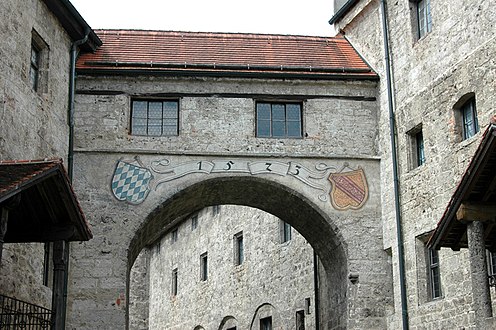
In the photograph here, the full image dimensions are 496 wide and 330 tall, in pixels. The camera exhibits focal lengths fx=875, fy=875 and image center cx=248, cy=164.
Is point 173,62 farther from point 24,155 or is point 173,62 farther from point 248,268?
point 248,268

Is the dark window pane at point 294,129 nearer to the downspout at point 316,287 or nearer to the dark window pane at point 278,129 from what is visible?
the dark window pane at point 278,129

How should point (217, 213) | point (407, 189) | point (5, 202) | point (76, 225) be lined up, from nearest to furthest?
point (5, 202), point (76, 225), point (407, 189), point (217, 213)

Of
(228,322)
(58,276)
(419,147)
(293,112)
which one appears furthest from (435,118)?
(228,322)

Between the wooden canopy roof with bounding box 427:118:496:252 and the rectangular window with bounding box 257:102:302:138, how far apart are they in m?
7.34

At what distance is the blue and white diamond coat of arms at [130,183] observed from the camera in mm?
17906

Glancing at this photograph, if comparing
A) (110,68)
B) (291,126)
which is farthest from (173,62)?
(291,126)

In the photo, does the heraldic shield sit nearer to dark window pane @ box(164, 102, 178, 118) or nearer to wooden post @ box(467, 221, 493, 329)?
dark window pane @ box(164, 102, 178, 118)

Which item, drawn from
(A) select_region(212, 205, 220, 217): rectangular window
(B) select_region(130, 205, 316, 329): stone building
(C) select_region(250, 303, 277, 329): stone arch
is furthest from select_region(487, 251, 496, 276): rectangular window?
(A) select_region(212, 205, 220, 217): rectangular window

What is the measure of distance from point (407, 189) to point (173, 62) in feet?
18.5

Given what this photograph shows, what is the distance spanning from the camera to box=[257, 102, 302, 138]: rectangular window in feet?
61.8

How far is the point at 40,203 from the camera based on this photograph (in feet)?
40.2

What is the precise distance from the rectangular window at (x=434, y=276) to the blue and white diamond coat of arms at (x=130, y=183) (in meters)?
5.86

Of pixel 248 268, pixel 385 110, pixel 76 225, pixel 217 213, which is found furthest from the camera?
pixel 217 213

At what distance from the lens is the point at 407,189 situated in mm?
17328
